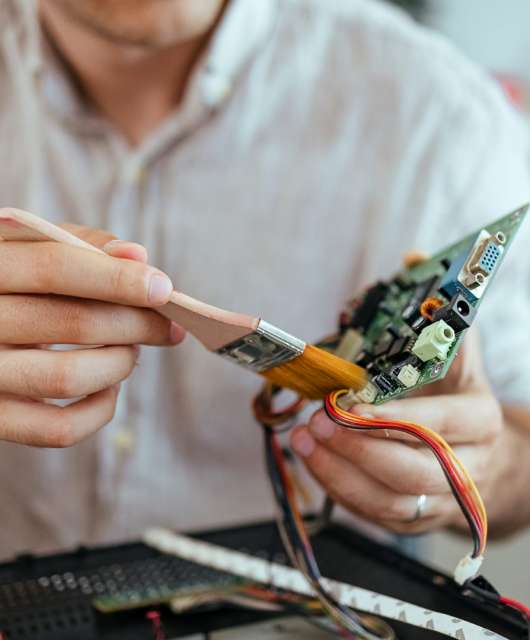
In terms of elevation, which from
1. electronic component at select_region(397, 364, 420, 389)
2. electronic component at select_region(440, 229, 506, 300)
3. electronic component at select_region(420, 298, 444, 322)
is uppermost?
electronic component at select_region(440, 229, 506, 300)

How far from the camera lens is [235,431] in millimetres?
900

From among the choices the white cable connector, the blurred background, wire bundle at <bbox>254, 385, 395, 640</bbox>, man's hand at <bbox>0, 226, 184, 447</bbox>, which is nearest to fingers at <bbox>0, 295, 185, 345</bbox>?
man's hand at <bbox>0, 226, 184, 447</bbox>

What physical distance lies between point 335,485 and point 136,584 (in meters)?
0.15

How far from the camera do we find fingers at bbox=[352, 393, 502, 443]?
45 centimetres

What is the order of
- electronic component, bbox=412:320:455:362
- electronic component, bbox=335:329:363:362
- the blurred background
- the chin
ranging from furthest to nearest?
the blurred background < the chin < electronic component, bbox=335:329:363:362 < electronic component, bbox=412:320:455:362

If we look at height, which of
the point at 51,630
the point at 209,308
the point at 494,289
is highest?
the point at 209,308

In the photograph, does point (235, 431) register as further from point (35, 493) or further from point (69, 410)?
point (69, 410)

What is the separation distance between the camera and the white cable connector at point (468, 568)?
40 cm

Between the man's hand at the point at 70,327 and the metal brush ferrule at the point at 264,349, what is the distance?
1.9 inches

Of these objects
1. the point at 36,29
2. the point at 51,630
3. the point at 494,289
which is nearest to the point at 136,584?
the point at 51,630

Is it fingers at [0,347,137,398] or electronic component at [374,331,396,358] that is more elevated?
electronic component at [374,331,396,358]

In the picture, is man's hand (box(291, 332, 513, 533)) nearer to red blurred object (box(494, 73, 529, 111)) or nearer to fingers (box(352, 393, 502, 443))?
fingers (box(352, 393, 502, 443))

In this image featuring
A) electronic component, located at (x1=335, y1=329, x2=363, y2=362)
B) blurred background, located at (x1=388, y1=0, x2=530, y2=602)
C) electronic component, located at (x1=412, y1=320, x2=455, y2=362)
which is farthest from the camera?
blurred background, located at (x1=388, y1=0, x2=530, y2=602)

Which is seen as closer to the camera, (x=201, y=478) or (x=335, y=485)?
(x=335, y=485)
